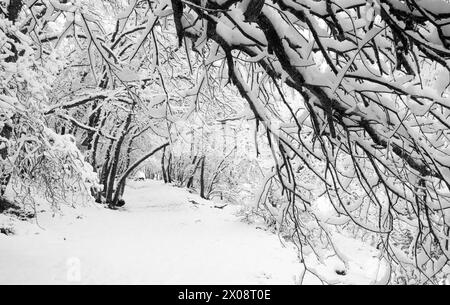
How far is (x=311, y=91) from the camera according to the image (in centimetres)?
171

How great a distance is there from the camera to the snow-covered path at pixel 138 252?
6102 millimetres

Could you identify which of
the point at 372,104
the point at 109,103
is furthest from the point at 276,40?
the point at 109,103

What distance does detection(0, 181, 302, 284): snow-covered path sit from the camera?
6102 millimetres

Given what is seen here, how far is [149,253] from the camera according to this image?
8.27 meters

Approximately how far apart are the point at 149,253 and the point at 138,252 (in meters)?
0.25

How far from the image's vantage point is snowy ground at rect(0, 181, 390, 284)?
6.14 metres

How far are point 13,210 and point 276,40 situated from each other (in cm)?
888

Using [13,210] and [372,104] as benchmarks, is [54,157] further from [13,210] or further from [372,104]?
[372,104]

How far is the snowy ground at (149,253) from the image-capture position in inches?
242

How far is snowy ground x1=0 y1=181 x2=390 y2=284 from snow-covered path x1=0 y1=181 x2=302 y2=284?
0.02 metres

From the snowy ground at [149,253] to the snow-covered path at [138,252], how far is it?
0.02 m
